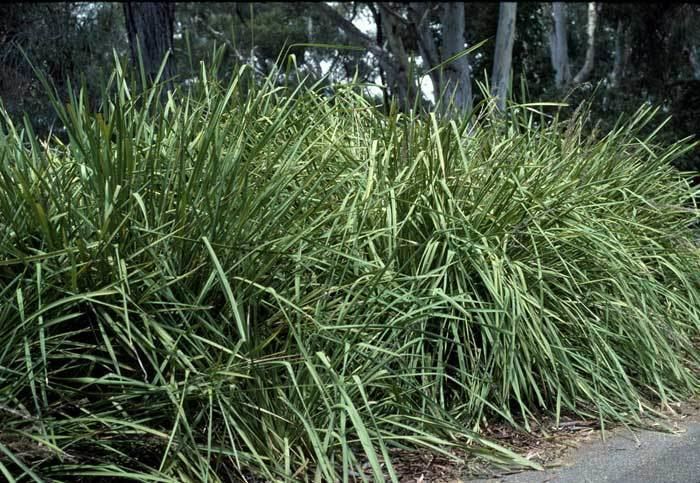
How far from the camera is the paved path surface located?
356 cm

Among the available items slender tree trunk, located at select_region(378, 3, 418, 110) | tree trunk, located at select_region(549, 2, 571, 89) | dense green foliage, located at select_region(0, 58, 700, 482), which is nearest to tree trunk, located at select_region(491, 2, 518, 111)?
slender tree trunk, located at select_region(378, 3, 418, 110)

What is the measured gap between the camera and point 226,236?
3.63 m

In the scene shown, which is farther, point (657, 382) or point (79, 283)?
point (657, 382)

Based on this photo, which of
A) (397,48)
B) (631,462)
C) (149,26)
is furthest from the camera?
(397,48)

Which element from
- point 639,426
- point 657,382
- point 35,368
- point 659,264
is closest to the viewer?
point 35,368

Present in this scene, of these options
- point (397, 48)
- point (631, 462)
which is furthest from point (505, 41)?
point (631, 462)

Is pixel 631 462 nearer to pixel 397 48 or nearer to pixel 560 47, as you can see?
pixel 397 48

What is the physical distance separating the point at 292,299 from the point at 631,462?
159cm

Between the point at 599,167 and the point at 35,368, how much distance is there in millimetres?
3662

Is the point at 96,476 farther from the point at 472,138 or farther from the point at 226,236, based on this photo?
the point at 472,138

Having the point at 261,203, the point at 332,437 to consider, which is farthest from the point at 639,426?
the point at 261,203

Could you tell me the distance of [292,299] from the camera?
148 inches

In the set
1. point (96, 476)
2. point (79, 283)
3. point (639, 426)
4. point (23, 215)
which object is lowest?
point (639, 426)

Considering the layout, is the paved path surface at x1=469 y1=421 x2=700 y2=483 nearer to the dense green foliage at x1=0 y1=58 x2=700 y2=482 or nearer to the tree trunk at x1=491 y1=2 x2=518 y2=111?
the dense green foliage at x1=0 y1=58 x2=700 y2=482
